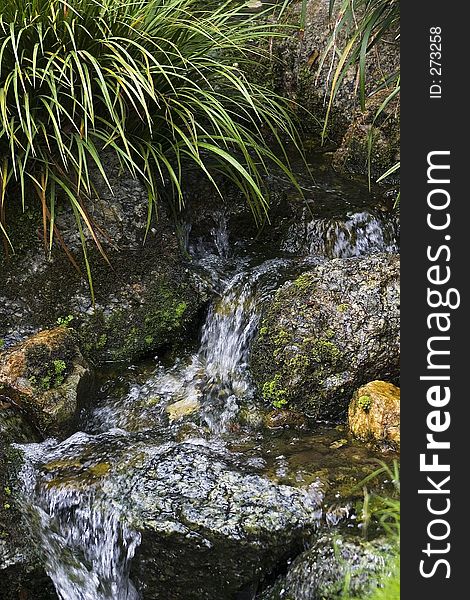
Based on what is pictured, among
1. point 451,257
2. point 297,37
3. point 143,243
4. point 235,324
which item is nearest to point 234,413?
point 235,324

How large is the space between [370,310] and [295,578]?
1.21m

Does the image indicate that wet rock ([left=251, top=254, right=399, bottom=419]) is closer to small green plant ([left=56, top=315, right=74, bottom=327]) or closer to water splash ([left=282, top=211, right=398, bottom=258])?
water splash ([left=282, top=211, right=398, bottom=258])

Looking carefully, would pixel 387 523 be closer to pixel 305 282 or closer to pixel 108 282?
pixel 305 282

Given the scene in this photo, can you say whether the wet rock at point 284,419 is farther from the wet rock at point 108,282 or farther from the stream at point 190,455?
the wet rock at point 108,282

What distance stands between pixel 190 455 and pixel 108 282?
1137 millimetres

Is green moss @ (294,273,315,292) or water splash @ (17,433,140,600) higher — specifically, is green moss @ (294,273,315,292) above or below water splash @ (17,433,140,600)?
above

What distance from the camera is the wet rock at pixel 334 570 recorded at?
2086 millimetres

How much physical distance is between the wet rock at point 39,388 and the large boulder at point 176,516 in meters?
0.24

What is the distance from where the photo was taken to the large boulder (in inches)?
93.0

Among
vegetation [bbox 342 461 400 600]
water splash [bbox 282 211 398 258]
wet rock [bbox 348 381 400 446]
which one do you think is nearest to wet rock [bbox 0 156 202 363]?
water splash [bbox 282 211 398 258]

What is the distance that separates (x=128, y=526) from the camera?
2.47 metres

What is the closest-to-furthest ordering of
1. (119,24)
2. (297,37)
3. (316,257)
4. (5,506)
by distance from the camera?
1. (5,506)
2. (119,24)
3. (316,257)
4. (297,37)

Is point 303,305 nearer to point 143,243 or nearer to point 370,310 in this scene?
point 370,310

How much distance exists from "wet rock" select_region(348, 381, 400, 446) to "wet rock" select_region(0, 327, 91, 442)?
3.93 ft
